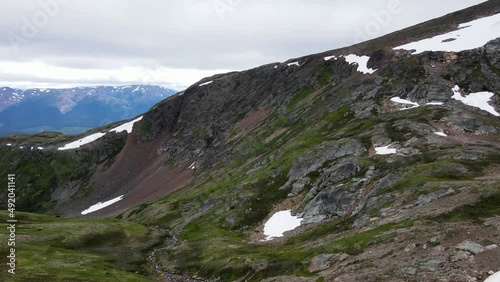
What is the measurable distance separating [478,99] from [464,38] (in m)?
37.3

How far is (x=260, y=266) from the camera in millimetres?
58688

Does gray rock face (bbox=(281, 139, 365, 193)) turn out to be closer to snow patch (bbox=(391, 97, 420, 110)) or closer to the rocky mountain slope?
the rocky mountain slope

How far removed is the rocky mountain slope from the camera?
45.9 m

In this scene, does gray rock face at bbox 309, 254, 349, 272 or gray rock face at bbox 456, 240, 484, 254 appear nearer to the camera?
gray rock face at bbox 456, 240, 484, 254

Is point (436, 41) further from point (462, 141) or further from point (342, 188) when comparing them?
point (342, 188)

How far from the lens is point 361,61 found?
152 m

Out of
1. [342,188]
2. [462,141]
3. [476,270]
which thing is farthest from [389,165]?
[476,270]

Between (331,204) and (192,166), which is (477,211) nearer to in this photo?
(331,204)

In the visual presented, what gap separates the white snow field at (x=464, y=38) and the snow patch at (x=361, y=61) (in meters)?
13.4

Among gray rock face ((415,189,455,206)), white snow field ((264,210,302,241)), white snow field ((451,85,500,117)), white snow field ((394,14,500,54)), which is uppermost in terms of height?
white snow field ((394,14,500,54))

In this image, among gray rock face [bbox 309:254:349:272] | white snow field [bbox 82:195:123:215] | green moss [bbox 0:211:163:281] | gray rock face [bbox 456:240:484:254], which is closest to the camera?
gray rock face [bbox 456:240:484:254]

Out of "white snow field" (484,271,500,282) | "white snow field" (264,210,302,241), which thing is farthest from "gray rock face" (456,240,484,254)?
"white snow field" (264,210,302,241)

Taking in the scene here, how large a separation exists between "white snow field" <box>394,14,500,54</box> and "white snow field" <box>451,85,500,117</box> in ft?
75.6

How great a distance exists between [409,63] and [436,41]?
2198cm
